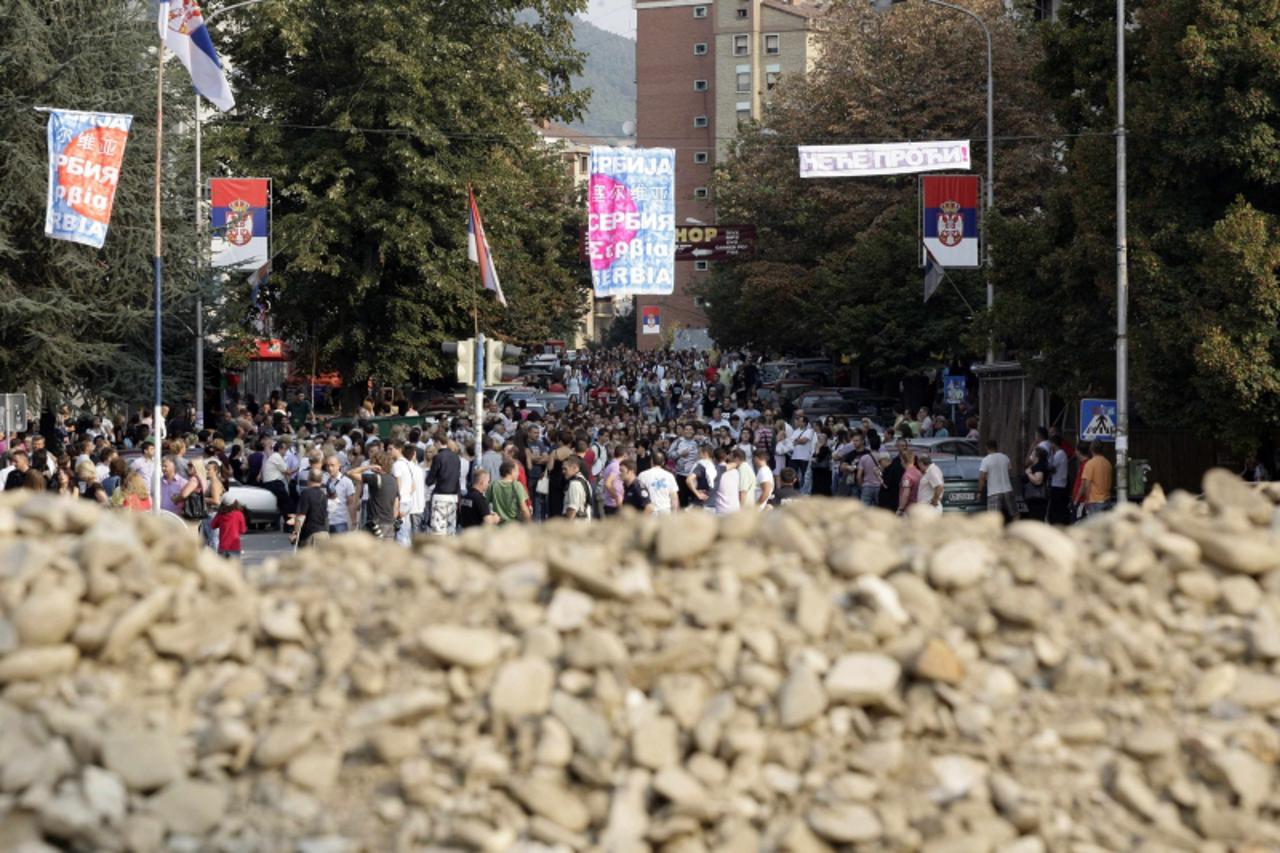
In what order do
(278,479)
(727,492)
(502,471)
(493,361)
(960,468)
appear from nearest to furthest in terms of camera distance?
(727,492)
(502,471)
(493,361)
(278,479)
(960,468)

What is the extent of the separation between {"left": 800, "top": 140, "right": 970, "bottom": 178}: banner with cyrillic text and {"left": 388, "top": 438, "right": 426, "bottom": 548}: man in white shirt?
744cm

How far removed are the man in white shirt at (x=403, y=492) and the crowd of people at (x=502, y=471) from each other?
0.09ft

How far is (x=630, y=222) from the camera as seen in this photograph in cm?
2394

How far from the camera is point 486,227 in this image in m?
45.7

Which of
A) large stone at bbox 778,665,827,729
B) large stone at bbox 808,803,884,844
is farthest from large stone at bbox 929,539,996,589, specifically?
large stone at bbox 808,803,884,844

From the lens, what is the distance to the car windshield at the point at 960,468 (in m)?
29.2

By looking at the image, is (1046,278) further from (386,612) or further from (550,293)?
(550,293)

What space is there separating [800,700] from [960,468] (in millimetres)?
21966

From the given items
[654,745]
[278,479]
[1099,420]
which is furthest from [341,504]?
[654,745]

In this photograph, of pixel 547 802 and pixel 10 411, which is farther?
pixel 10 411

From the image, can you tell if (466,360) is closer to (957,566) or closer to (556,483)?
(556,483)

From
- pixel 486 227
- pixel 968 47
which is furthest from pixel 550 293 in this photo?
pixel 968 47

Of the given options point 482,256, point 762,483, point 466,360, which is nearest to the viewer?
point 762,483

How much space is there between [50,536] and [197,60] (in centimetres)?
2224
